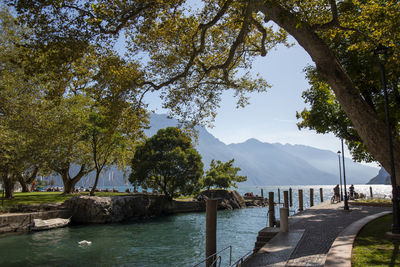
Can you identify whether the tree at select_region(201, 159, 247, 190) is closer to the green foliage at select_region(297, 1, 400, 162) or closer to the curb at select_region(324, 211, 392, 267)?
the green foliage at select_region(297, 1, 400, 162)

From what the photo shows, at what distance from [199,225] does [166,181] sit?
1242cm

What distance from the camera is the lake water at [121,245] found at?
48.2 ft

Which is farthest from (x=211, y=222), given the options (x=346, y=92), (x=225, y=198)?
(x=225, y=198)

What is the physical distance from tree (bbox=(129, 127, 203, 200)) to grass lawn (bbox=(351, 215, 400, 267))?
30.2 meters

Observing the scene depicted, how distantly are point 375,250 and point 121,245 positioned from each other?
15454 millimetres

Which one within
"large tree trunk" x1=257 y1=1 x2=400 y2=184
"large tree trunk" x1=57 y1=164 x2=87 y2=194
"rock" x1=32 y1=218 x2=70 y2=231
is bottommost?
"rock" x1=32 y1=218 x2=70 y2=231

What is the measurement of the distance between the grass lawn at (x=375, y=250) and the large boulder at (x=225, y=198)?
120 feet

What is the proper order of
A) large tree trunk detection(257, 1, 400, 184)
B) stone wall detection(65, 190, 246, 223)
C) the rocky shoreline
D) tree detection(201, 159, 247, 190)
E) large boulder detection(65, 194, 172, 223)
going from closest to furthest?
large tree trunk detection(257, 1, 400, 184), the rocky shoreline, large boulder detection(65, 194, 172, 223), stone wall detection(65, 190, 246, 223), tree detection(201, 159, 247, 190)

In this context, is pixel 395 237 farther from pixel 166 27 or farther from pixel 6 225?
pixel 6 225

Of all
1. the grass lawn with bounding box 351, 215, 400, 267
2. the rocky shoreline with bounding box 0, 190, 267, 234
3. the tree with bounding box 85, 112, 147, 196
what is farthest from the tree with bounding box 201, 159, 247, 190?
the grass lawn with bounding box 351, 215, 400, 267

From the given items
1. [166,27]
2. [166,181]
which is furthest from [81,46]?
[166,181]

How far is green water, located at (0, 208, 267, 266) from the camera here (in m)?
14.7

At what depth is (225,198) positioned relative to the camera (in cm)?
4706

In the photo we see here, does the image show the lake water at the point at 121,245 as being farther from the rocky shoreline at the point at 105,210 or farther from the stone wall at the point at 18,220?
the rocky shoreline at the point at 105,210
